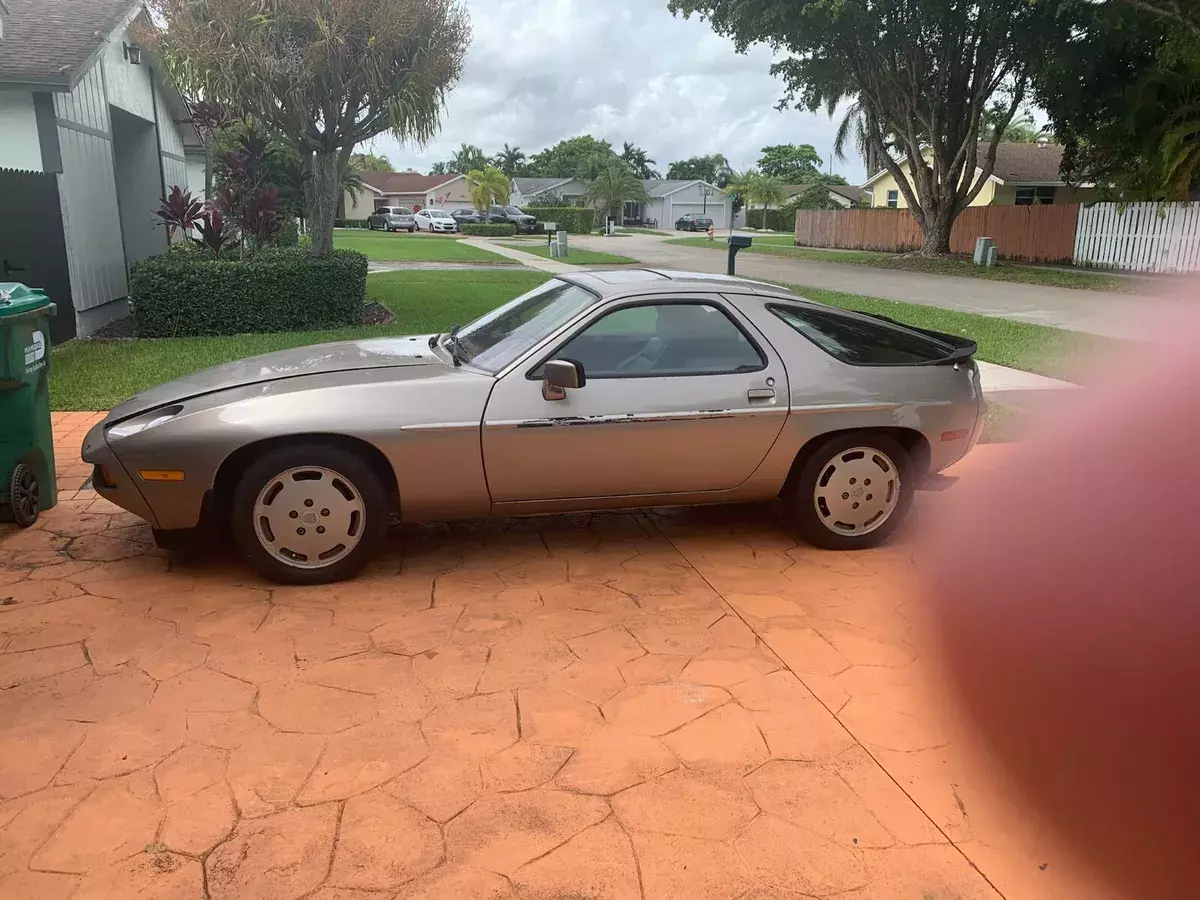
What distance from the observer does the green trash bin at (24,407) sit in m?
4.82

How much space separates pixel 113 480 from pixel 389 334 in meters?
7.80

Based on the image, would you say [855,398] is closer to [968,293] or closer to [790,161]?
[968,293]

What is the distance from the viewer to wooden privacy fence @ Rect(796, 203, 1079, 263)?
26.3m

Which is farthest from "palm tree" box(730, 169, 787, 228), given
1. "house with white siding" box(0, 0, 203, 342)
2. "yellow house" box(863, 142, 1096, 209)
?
"house with white siding" box(0, 0, 203, 342)

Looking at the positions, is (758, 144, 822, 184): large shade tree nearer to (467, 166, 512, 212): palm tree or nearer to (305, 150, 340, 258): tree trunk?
(467, 166, 512, 212): palm tree

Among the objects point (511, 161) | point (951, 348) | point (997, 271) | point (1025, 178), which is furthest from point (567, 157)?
point (951, 348)

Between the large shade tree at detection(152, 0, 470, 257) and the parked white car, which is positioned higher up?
the large shade tree at detection(152, 0, 470, 257)

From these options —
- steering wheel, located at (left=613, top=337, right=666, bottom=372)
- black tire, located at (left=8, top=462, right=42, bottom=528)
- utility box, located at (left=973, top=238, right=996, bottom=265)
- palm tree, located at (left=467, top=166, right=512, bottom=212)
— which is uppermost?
palm tree, located at (left=467, top=166, right=512, bottom=212)

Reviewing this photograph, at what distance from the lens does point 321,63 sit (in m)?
12.8

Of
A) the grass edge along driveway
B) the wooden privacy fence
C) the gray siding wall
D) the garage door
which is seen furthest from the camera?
the garage door

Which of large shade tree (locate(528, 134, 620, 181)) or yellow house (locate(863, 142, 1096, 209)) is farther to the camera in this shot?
large shade tree (locate(528, 134, 620, 181))

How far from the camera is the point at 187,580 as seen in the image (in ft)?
14.5

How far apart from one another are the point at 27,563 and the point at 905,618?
14.1ft

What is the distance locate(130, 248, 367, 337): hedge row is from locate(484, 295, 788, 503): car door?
867 cm
